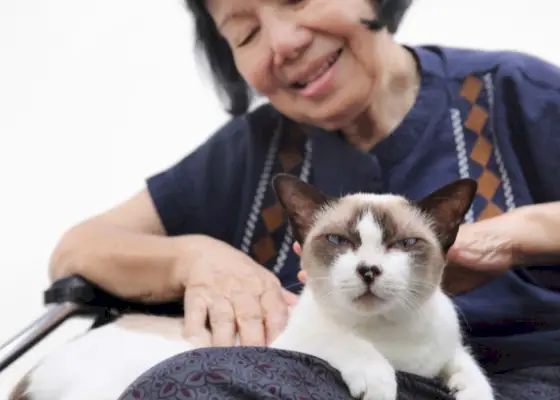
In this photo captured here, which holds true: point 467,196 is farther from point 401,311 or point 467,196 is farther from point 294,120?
point 294,120

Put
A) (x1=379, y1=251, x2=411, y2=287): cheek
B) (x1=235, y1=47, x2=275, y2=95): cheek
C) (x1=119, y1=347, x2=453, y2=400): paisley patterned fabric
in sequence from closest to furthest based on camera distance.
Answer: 1. (x1=119, y1=347, x2=453, y2=400): paisley patterned fabric
2. (x1=379, y1=251, x2=411, y2=287): cheek
3. (x1=235, y1=47, x2=275, y2=95): cheek

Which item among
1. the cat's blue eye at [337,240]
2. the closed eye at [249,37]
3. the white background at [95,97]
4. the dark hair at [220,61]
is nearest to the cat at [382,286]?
the cat's blue eye at [337,240]

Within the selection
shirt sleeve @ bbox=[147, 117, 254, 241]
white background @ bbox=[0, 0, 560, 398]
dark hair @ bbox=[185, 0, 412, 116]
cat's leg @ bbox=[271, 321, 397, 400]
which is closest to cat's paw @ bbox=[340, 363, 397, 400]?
cat's leg @ bbox=[271, 321, 397, 400]

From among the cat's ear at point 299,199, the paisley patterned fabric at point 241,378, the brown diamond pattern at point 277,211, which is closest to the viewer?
the paisley patterned fabric at point 241,378

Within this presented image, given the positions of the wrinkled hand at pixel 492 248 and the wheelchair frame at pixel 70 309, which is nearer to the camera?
the wrinkled hand at pixel 492 248

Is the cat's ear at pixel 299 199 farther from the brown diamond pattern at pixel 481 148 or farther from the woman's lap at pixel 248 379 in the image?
the brown diamond pattern at pixel 481 148

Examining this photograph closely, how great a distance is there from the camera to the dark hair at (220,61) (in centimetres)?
123

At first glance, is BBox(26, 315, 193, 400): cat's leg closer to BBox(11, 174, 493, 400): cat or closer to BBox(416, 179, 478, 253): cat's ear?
BBox(11, 174, 493, 400): cat

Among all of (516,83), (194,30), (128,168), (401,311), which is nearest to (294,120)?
(194,30)

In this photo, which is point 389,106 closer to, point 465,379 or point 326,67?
point 326,67

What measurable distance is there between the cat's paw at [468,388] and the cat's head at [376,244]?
0.11 m

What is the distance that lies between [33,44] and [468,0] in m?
1.19

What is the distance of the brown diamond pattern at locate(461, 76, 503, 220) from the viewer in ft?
3.37

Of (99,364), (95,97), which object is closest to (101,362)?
(99,364)
